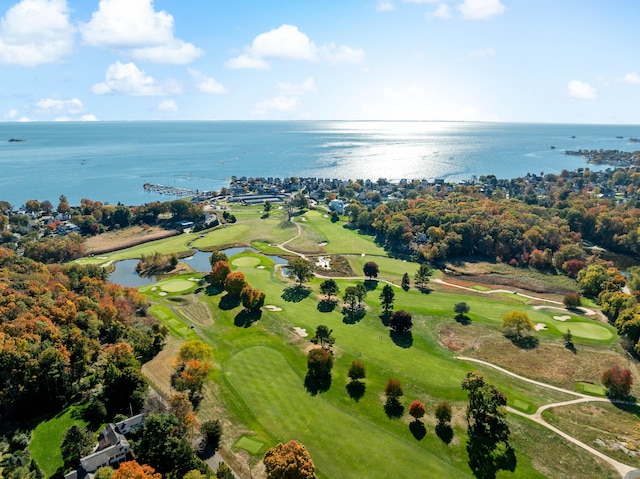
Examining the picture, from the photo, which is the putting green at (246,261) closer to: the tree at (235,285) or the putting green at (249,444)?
the tree at (235,285)

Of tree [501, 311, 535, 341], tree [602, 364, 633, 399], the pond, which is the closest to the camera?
tree [602, 364, 633, 399]

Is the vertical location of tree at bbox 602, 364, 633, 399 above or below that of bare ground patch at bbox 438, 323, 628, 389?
above

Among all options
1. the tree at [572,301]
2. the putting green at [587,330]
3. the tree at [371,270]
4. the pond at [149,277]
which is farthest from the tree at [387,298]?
the pond at [149,277]

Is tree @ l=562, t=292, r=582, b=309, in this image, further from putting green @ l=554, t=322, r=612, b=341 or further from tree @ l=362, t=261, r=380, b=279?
tree @ l=362, t=261, r=380, b=279

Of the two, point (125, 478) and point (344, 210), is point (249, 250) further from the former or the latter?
point (125, 478)

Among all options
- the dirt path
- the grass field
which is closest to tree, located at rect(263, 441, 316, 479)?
the grass field

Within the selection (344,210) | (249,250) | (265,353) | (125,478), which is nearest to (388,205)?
(344,210)
